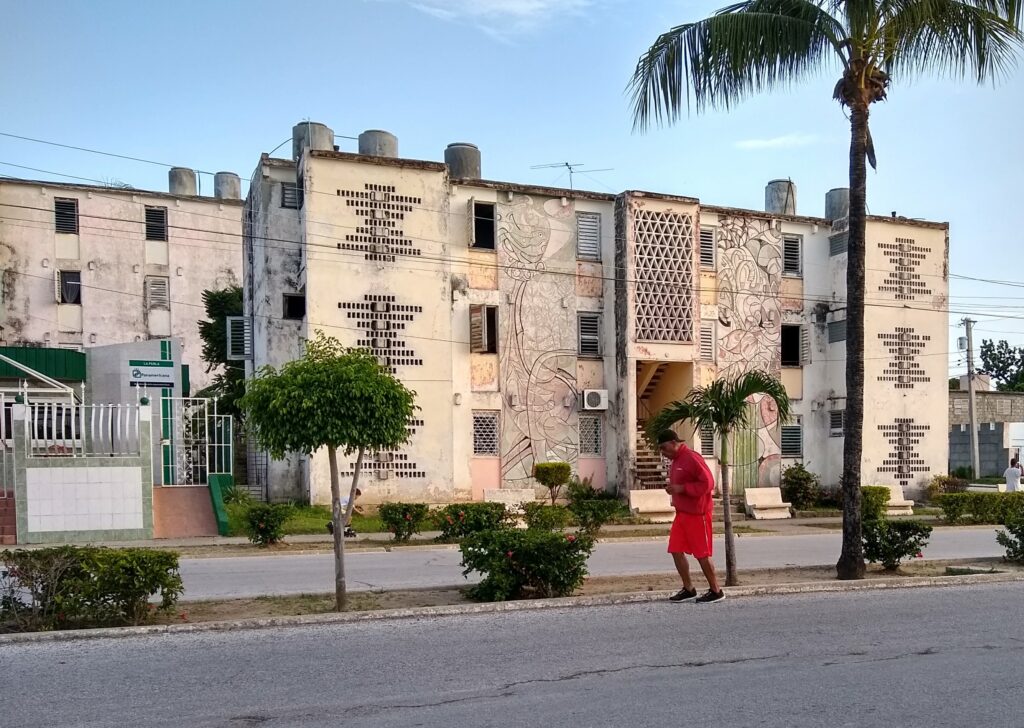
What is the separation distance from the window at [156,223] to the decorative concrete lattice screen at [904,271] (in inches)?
1067

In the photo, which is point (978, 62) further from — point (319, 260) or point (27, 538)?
point (27, 538)

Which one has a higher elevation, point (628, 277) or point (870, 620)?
point (628, 277)

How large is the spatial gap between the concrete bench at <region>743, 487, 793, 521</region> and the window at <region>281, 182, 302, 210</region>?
14928mm

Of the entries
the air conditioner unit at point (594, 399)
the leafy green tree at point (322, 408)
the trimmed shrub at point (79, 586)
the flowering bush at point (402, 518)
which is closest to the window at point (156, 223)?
the air conditioner unit at point (594, 399)

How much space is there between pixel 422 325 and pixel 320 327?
273 centimetres

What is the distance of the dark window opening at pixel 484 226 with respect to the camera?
26078 mm

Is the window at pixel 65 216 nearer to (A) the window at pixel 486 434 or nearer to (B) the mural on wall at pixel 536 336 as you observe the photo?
(B) the mural on wall at pixel 536 336

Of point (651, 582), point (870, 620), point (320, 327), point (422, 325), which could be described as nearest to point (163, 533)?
point (320, 327)

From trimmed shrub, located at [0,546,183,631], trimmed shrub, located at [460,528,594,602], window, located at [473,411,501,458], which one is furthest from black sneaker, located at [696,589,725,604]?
window, located at [473,411,501,458]

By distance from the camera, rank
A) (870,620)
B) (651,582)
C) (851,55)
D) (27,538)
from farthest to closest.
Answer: (27,538)
(851,55)
(651,582)
(870,620)

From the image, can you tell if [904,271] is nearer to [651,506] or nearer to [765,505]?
[765,505]

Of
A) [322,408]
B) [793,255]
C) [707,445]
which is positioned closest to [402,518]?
[322,408]

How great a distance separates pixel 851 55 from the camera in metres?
12.1

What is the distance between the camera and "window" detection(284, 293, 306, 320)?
969 inches
